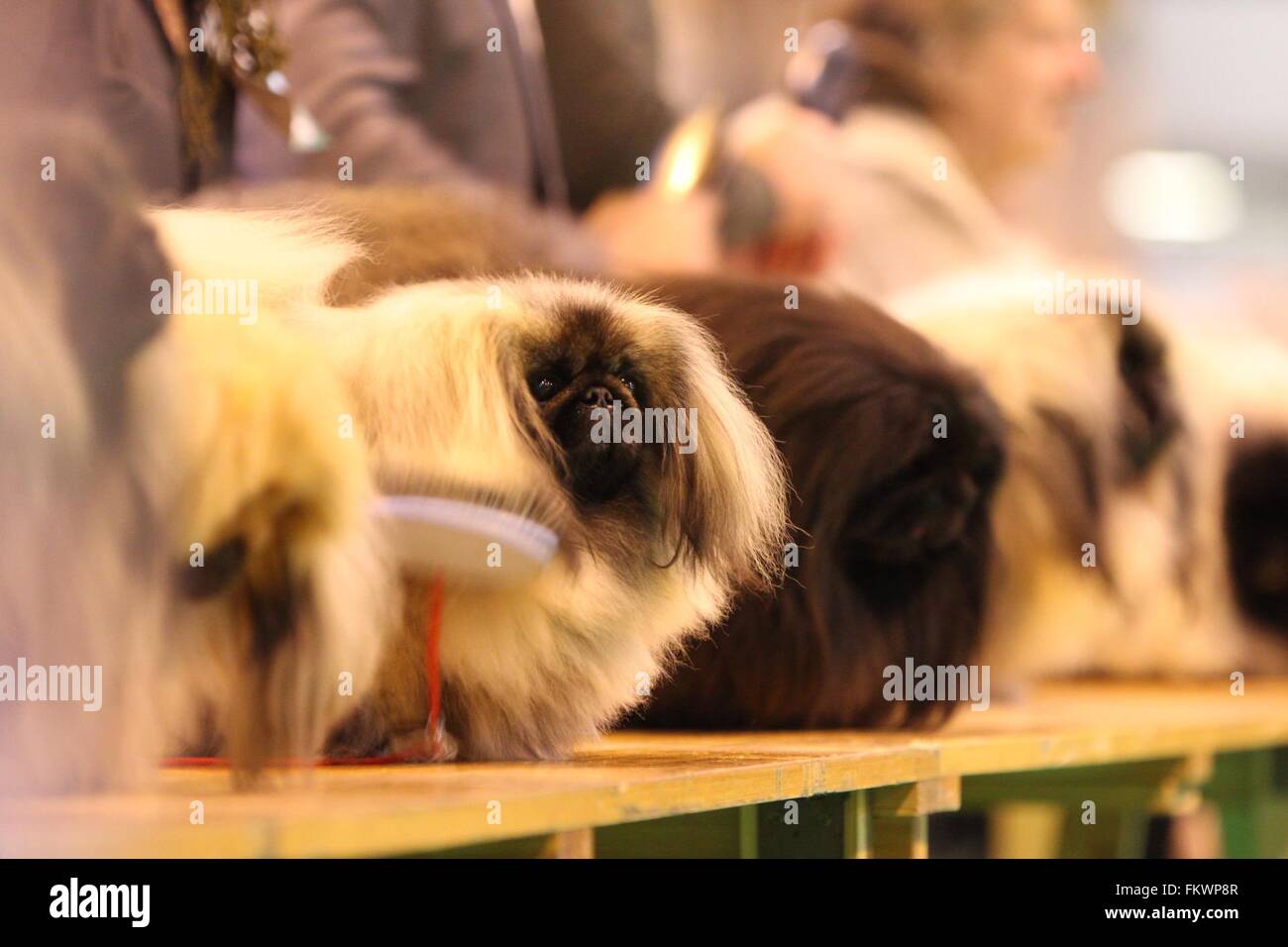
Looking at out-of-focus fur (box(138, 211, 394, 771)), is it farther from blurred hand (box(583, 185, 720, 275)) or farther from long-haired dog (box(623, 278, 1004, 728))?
blurred hand (box(583, 185, 720, 275))

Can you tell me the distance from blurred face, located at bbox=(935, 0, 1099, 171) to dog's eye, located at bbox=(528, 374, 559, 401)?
2.03 metres

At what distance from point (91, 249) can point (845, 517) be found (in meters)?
0.93

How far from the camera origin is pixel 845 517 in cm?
175

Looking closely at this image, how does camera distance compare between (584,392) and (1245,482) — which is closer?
(584,392)

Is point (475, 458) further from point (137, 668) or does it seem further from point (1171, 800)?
point (1171, 800)

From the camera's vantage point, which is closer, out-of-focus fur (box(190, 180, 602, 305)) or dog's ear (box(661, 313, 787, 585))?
dog's ear (box(661, 313, 787, 585))

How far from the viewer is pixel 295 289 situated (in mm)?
1283

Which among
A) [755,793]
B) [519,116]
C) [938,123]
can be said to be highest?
[938,123]

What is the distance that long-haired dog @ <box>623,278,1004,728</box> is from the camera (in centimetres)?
175

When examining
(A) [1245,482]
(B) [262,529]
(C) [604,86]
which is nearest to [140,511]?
(B) [262,529]

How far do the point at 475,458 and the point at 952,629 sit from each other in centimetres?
79

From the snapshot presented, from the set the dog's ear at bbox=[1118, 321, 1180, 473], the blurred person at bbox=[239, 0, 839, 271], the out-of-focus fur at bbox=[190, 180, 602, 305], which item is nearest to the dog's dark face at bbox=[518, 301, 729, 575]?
the out-of-focus fur at bbox=[190, 180, 602, 305]

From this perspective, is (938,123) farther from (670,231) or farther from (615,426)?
(615,426)
